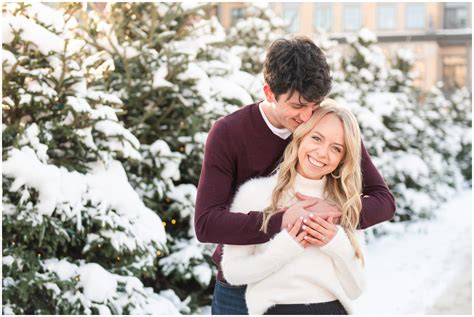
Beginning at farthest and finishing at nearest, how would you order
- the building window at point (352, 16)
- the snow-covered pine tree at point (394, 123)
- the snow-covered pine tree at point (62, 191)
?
the building window at point (352, 16)
the snow-covered pine tree at point (394, 123)
the snow-covered pine tree at point (62, 191)

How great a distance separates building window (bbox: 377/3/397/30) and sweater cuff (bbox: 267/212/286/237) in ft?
149

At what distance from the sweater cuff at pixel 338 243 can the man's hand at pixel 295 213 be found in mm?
126

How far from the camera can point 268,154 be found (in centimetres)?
276

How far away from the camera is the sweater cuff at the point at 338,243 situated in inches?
101

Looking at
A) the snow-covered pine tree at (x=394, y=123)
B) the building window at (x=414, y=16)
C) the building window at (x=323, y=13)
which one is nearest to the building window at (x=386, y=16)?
the building window at (x=414, y=16)

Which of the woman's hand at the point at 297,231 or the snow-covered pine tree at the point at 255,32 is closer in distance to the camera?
the woman's hand at the point at 297,231

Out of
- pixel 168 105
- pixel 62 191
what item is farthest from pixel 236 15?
pixel 62 191

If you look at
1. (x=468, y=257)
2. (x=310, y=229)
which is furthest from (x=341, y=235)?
(x=468, y=257)

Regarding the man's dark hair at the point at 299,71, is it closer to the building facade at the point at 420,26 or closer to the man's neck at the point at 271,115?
the man's neck at the point at 271,115

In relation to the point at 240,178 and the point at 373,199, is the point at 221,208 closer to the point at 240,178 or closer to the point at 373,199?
the point at 240,178

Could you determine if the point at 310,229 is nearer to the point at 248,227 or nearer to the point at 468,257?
the point at 248,227

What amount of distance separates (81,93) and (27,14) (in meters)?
0.62

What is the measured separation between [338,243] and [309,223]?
13 centimetres

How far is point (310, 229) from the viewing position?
2529mm
